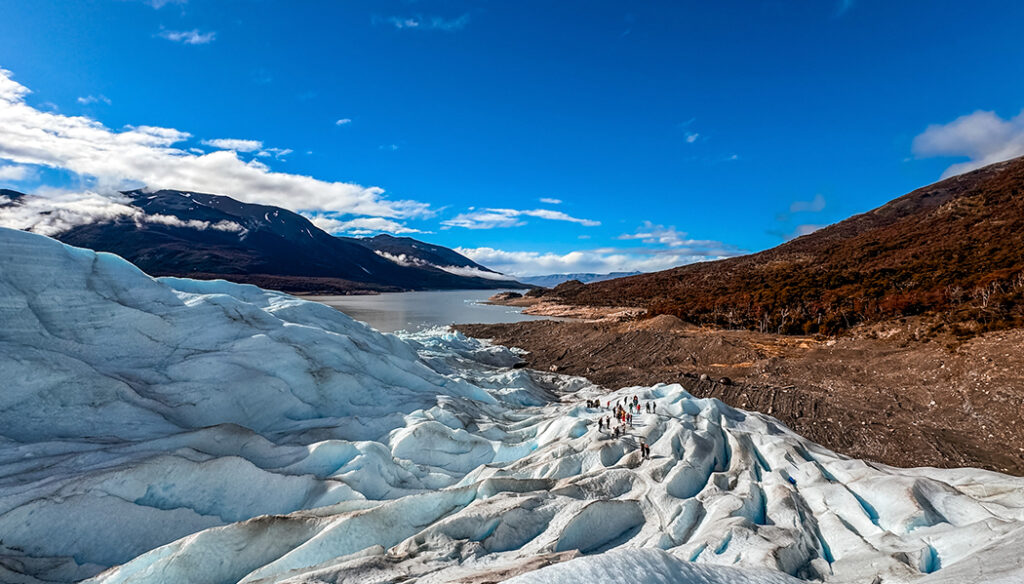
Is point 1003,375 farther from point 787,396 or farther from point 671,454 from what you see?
point 671,454

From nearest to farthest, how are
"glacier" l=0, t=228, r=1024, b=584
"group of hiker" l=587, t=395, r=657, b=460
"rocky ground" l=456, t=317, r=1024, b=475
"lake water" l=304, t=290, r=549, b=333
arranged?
"glacier" l=0, t=228, r=1024, b=584 < "group of hiker" l=587, t=395, r=657, b=460 < "rocky ground" l=456, t=317, r=1024, b=475 < "lake water" l=304, t=290, r=549, b=333

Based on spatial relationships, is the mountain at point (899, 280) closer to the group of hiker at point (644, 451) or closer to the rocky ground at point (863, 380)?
the rocky ground at point (863, 380)

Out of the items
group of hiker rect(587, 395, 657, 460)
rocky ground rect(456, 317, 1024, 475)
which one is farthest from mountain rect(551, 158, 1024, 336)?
group of hiker rect(587, 395, 657, 460)

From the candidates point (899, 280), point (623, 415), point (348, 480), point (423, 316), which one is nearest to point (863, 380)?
point (623, 415)

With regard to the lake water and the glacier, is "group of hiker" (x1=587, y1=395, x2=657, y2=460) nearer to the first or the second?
the glacier

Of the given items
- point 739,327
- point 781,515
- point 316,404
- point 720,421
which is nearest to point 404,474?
point 316,404

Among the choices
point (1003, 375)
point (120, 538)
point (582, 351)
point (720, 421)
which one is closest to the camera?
point (120, 538)

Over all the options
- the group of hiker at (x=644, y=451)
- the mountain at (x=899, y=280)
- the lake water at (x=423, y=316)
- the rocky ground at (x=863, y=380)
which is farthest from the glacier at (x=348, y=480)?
the lake water at (x=423, y=316)

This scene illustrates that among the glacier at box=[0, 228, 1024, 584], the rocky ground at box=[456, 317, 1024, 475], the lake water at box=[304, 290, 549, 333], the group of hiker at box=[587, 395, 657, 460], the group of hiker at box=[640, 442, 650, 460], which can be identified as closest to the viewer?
the glacier at box=[0, 228, 1024, 584]
